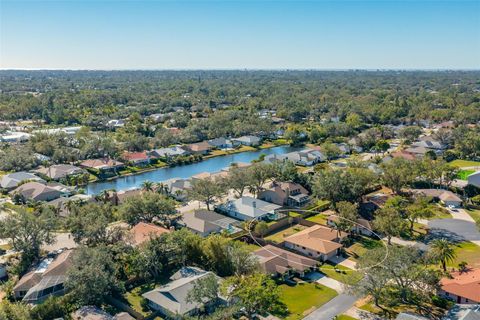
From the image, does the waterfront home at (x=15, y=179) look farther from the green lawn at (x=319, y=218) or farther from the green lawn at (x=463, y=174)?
the green lawn at (x=463, y=174)

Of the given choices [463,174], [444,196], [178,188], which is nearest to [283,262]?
[178,188]

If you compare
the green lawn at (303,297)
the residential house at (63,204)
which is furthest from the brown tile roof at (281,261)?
the residential house at (63,204)

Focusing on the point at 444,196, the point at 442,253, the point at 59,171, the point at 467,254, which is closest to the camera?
the point at 442,253

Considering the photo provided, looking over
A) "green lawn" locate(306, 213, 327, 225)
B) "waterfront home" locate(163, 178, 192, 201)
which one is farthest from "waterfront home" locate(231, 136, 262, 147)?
"green lawn" locate(306, 213, 327, 225)

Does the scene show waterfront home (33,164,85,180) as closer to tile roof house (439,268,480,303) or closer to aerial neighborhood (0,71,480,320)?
aerial neighborhood (0,71,480,320)

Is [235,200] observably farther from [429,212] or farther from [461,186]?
[461,186]

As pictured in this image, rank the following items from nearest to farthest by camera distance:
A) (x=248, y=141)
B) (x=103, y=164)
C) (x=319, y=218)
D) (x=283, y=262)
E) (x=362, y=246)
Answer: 1. (x=283, y=262)
2. (x=362, y=246)
3. (x=319, y=218)
4. (x=103, y=164)
5. (x=248, y=141)

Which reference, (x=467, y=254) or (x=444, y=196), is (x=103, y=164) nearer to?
(x=444, y=196)
